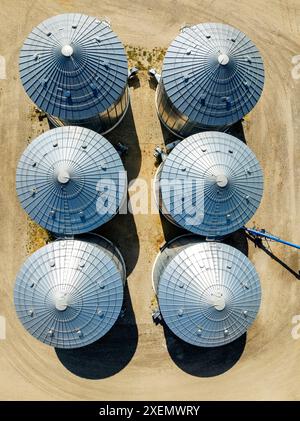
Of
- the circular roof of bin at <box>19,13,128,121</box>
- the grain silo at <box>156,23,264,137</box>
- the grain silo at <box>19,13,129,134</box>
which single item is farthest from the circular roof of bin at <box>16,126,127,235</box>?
the grain silo at <box>156,23,264,137</box>

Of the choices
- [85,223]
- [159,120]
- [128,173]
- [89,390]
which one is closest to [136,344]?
[89,390]

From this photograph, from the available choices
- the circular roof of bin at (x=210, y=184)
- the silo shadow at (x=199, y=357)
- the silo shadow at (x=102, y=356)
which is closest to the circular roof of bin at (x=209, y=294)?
the circular roof of bin at (x=210, y=184)

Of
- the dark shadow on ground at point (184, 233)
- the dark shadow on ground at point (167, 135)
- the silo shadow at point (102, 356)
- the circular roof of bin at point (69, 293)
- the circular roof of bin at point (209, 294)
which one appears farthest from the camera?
the dark shadow on ground at point (167, 135)

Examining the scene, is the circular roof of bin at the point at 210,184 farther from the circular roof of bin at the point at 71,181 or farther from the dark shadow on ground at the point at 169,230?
the dark shadow on ground at the point at 169,230

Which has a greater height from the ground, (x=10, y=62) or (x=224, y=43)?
(x=10, y=62)

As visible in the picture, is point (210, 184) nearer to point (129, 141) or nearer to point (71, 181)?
point (71, 181)

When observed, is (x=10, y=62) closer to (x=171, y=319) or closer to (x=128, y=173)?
(x=128, y=173)

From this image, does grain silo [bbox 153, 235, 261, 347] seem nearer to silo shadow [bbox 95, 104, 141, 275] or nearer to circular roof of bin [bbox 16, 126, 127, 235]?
silo shadow [bbox 95, 104, 141, 275]
